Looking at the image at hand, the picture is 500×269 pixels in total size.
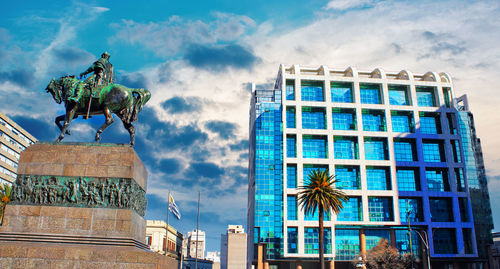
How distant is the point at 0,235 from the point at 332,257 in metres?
69.3

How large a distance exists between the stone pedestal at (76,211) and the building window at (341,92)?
73813 mm

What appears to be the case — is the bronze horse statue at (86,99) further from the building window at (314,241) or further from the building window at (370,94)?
the building window at (370,94)

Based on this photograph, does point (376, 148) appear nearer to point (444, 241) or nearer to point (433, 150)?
point (433, 150)

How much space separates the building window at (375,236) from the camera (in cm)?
8288

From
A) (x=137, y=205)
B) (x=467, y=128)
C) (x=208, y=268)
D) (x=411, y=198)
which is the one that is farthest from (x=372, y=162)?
(x=208, y=268)

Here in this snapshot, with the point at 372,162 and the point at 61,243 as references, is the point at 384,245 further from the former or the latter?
the point at 61,243

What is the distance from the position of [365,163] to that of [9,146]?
3071 inches

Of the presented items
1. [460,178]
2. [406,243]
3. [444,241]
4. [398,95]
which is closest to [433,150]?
[460,178]

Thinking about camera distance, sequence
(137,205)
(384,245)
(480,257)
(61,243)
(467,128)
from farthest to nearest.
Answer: (467,128) < (480,257) < (384,245) < (137,205) < (61,243)

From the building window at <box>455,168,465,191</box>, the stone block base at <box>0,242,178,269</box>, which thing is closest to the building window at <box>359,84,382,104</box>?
the building window at <box>455,168,465,191</box>

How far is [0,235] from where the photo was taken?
19.9 metres

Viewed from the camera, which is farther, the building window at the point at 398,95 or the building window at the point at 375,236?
the building window at the point at 398,95

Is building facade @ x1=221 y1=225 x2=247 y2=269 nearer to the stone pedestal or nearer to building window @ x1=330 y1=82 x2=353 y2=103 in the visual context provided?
building window @ x1=330 y1=82 x2=353 y2=103

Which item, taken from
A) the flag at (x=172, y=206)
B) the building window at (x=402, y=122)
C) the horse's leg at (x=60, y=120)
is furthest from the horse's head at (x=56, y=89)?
the building window at (x=402, y=122)
